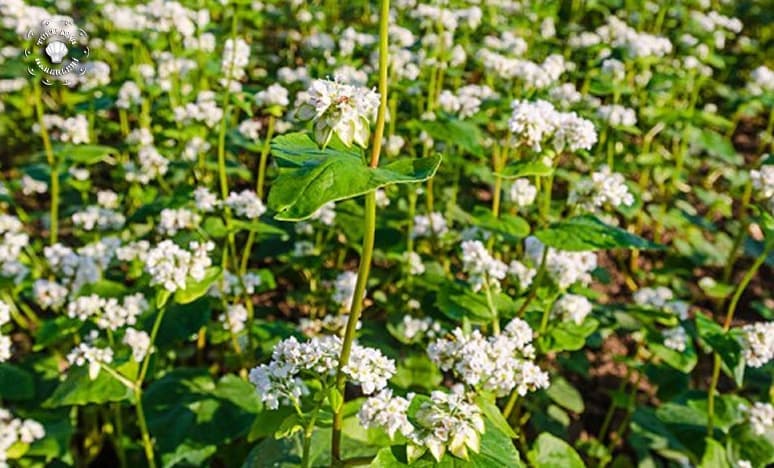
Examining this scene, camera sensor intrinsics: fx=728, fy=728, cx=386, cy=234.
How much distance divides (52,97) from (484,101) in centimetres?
405

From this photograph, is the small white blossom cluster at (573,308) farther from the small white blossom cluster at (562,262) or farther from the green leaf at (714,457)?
the green leaf at (714,457)

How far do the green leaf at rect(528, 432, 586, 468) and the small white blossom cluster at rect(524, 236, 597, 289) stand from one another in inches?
25.7

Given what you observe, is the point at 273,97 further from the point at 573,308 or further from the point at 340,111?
the point at 340,111

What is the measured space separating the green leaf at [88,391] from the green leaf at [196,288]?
17.1 inches

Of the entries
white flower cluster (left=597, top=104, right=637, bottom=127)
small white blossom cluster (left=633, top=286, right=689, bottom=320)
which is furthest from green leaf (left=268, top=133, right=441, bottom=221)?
white flower cluster (left=597, top=104, right=637, bottom=127)

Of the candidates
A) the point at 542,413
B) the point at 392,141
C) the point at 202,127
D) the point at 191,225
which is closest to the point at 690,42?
the point at 392,141

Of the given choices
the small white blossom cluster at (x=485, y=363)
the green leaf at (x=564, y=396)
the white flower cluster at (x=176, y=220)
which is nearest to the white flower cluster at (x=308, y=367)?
the small white blossom cluster at (x=485, y=363)

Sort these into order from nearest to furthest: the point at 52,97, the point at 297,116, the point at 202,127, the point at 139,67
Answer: the point at 297,116
the point at 202,127
the point at 139,67
the point at 52,97

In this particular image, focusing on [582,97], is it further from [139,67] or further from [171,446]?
[171,446]

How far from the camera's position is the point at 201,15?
4938 millimetres

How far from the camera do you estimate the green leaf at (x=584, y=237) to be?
2725 mm

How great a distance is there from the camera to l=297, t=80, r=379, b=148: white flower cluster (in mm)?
1825

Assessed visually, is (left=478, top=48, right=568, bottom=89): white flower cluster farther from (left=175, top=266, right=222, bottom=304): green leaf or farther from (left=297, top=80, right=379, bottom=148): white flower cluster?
(left=297, top=80, right=379, bottom=148): white flower cluster

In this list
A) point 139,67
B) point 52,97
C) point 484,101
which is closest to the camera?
point 484,101
